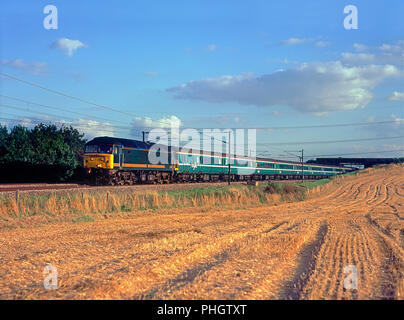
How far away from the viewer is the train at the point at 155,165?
28016 mm

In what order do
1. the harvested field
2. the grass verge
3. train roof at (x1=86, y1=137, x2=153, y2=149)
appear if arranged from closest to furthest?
the harvested field → the grass verge → train roof at (x1=86, y1=137, x2=153, y2=149)

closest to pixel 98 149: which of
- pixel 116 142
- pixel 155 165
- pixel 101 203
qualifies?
pixel 116 142

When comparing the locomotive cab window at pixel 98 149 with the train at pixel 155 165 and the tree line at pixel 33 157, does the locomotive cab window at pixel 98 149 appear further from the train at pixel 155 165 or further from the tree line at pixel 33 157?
the tree line at pixel 33 157

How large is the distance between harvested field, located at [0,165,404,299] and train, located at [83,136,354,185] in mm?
13629

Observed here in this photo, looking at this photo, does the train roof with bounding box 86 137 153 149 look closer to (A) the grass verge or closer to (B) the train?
(B) the train

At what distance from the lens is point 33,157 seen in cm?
3316

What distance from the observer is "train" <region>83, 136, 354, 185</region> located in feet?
91.9

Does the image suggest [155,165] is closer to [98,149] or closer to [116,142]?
[116,142]

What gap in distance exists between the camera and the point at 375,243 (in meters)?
11.2

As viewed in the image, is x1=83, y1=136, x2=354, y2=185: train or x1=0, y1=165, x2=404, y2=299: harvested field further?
x1=83, y1=136, x2=354, y2=185: train

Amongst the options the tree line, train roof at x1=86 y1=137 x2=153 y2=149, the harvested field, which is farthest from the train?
the harvested field

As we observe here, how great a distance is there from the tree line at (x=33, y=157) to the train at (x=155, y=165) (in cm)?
658

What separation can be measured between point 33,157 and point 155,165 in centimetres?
1080

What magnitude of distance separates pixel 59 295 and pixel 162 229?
766cm
